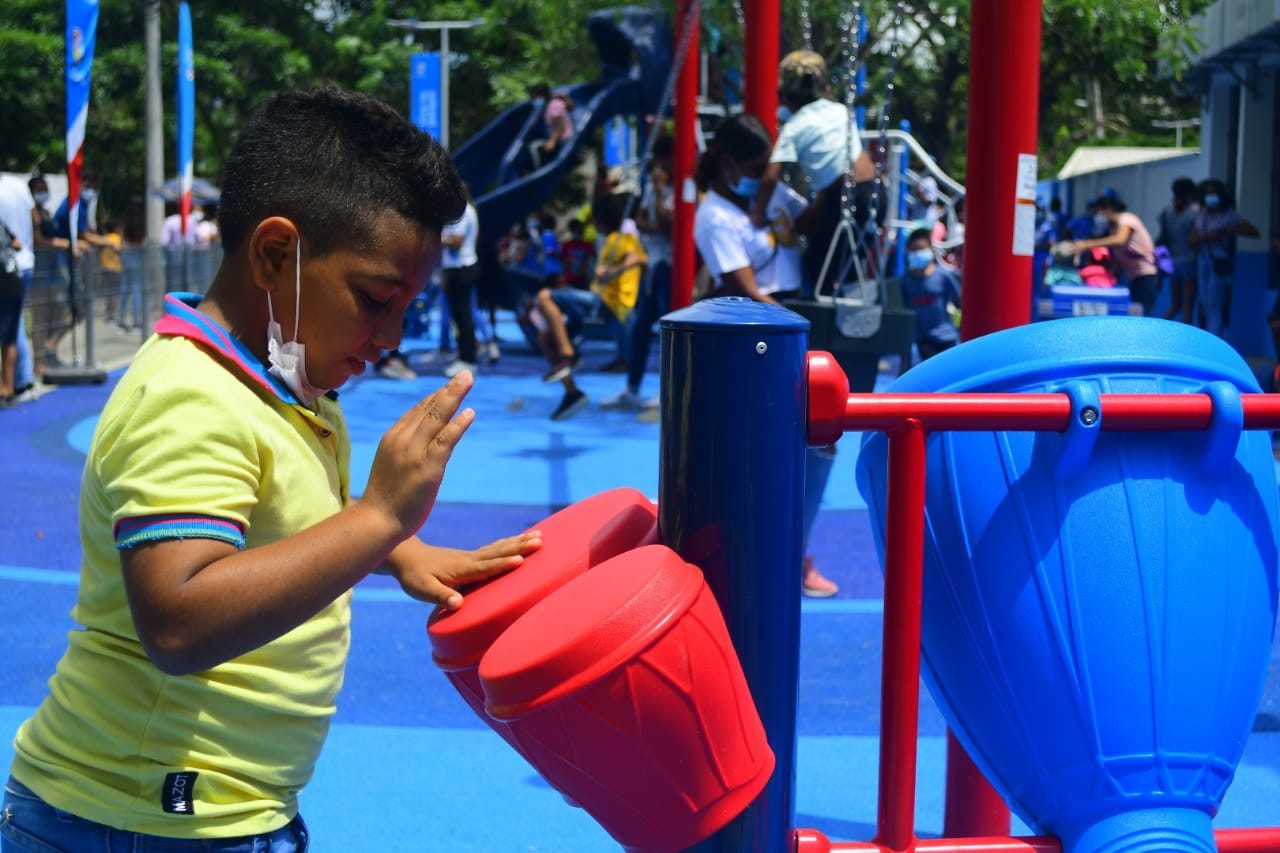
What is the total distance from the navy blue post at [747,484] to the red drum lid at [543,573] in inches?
5.6

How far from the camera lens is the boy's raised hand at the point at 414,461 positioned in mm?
1635

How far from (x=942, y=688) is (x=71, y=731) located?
1.11 meters

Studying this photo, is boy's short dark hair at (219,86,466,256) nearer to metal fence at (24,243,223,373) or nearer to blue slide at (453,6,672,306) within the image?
metal fence at (24,243,223,373)

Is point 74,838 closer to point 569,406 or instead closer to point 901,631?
point 901,631

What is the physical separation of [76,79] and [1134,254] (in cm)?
999

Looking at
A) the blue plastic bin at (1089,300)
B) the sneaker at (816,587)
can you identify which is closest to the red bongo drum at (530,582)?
the sneaker at (816,587)

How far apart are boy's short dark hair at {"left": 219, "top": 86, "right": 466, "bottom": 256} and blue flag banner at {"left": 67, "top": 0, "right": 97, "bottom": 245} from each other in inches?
385

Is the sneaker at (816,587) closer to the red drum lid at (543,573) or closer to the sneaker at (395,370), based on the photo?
the red drum lid at (543,573)

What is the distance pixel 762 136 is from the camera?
6.40 m

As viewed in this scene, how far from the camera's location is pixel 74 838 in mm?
1694

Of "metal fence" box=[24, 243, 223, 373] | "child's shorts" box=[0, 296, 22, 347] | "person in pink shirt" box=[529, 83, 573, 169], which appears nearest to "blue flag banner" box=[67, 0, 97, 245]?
"metal fence" box=[24, 243, 223, 373]

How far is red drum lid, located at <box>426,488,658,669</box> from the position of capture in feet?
5.87

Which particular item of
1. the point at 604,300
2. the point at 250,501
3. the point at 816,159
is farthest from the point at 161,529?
the point at 604,300

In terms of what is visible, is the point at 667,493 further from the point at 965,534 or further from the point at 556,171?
the point at 556,171
